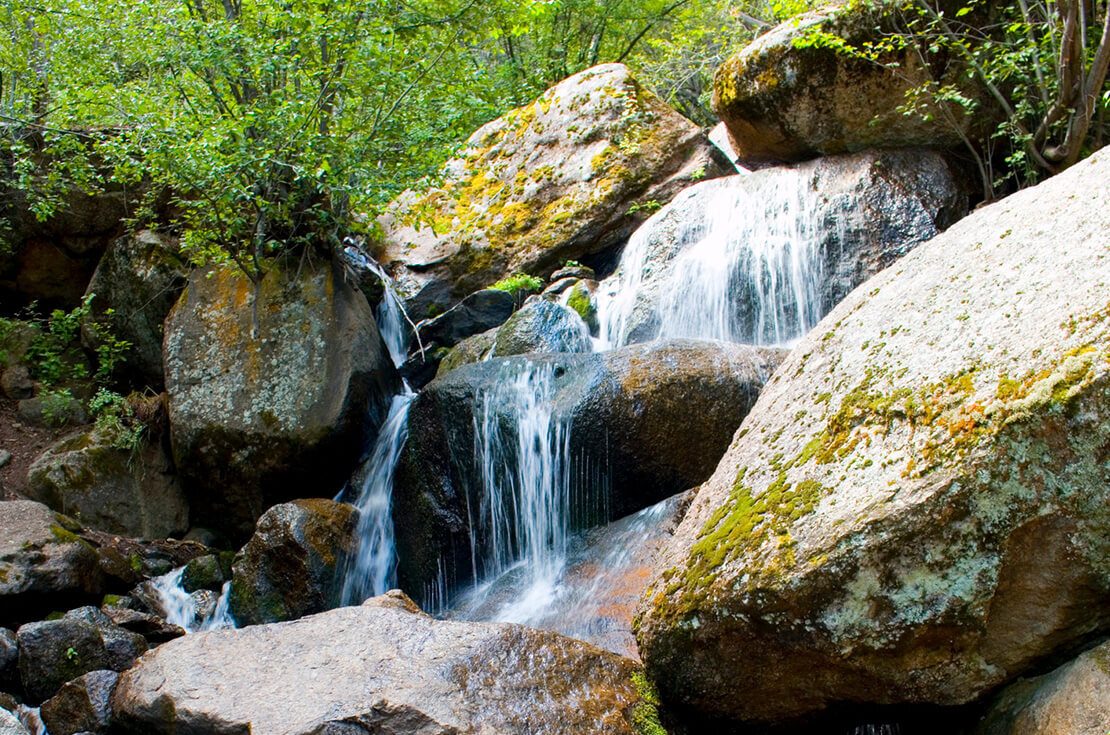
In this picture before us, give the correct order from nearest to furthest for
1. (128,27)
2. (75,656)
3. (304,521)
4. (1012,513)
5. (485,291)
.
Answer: (1012,513) < (75,656) < (304,521) < (128,27) < (485,291)

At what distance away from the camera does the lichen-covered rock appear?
11.2m

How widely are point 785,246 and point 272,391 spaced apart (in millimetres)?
5541

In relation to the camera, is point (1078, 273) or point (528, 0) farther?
point (528, 0)

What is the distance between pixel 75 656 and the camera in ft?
20.5

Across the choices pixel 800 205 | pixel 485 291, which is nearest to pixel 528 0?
pixel 485 291

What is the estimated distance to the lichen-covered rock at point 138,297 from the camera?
1118 centimetres

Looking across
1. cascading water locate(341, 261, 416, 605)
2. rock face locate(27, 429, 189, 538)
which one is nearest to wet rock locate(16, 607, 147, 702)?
cascading water locate(341, 261, 416, 605)

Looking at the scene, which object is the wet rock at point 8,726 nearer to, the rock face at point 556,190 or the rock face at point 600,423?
the rock face at point 600,423

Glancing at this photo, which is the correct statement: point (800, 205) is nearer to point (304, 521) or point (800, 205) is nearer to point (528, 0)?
point (528, 0)

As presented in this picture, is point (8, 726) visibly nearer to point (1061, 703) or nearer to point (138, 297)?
point (1061, 703)

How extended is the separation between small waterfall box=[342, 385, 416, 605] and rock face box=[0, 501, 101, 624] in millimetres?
2266

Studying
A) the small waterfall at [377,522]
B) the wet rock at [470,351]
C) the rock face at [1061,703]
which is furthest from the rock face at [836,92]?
the rock face at [1061,703]

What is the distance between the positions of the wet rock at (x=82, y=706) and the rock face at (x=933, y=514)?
3542mm

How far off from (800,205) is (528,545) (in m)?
4.76
